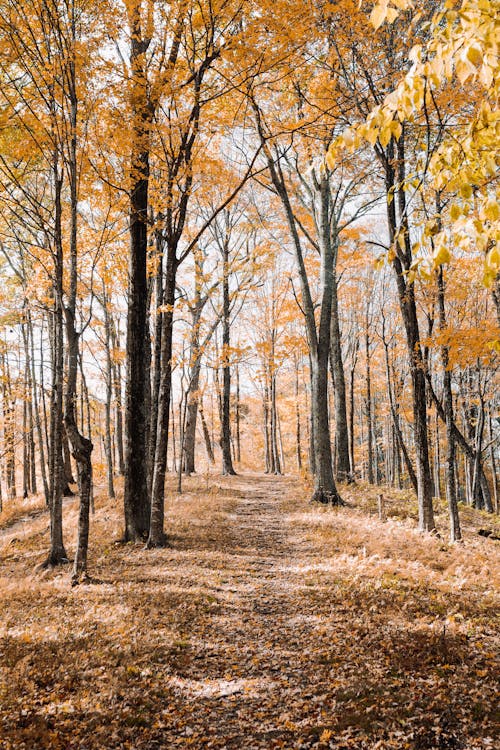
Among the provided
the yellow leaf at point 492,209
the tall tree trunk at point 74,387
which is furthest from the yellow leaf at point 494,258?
the tall tree trunk at point 74,387

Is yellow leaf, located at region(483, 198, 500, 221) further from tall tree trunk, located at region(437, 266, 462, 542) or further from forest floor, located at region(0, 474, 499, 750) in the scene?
tall tree trunk, located at region(437, 266, 462, 542)

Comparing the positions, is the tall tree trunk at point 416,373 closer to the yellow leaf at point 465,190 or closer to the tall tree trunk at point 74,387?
the tall tree trunk at point 74,387

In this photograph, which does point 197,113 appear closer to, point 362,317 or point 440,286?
point 440,286

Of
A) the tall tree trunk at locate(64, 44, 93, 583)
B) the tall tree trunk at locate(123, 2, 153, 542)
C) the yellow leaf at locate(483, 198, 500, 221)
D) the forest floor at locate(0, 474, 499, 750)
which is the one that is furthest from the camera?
the tall tree trunk at locate(123, 2, 153, 542)

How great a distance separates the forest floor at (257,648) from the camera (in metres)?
3.45

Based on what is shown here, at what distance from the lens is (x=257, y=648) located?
4.83m

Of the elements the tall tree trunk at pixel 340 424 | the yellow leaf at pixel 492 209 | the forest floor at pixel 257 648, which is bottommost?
the forest floor at pixel 257 648

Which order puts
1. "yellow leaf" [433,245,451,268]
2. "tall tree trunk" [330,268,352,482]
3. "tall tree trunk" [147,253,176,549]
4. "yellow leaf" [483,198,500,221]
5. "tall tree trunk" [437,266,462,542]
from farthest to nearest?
"tall tree trunk" [330,268,352,482], "tall tree trunk" [437,266,462,542], "tall tree trunk" [147,253,176,549], "yellow leaf" [433,245,451,268], "yellow leaf" [483,198,500,221]

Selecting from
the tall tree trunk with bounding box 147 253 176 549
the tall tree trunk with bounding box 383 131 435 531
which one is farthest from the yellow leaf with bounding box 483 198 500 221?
the tall tree trunk with bounding box 383 131 435 531

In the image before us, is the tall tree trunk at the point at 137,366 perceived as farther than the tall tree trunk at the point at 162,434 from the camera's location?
Yes

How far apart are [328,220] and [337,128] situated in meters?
2.36

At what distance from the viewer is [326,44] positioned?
9836 mm

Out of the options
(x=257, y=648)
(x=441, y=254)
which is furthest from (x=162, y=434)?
(x=441, y=254)

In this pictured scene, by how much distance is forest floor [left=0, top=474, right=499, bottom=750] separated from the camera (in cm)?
345
